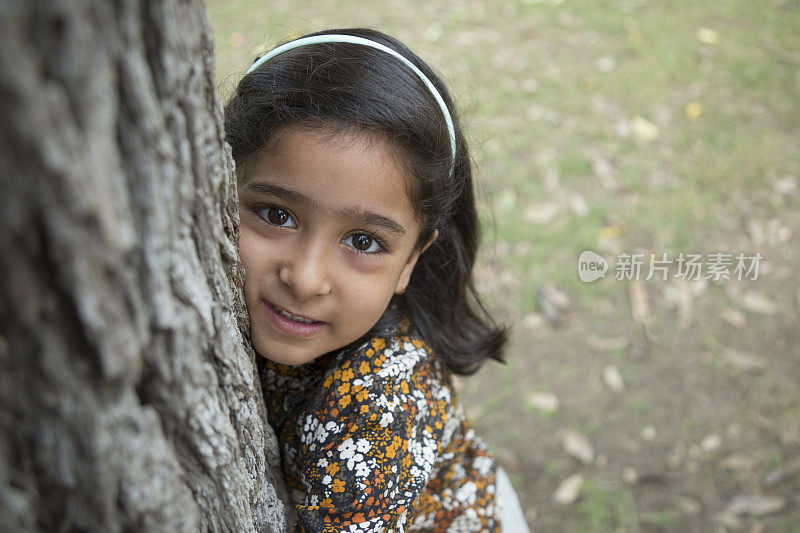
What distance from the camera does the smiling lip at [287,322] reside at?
1.34m

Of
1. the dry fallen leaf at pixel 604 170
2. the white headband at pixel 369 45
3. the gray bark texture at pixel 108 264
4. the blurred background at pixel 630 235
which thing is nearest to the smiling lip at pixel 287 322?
the gray bark texture at pixel 108 264

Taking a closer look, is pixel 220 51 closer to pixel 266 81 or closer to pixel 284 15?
pixel 284 15

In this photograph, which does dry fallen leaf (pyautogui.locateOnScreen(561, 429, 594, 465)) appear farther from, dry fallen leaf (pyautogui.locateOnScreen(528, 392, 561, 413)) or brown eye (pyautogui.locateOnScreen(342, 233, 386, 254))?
brown eye (pyautogui.locateOnScreen(342, 233, 386, 254))

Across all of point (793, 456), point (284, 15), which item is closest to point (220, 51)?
point (284, 15)

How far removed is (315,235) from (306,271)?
0.08 meters

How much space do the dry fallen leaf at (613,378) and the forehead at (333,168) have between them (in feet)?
6.73

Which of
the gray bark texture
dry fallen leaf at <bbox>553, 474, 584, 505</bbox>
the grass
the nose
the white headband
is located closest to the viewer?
the gray bark texture

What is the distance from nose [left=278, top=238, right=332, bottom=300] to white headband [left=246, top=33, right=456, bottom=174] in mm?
467

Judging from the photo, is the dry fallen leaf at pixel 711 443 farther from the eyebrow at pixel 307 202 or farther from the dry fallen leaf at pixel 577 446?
the eyebrow at pixel 307 202

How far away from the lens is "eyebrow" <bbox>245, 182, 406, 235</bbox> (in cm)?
130

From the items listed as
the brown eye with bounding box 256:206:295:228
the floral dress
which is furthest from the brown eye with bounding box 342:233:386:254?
the floral dress

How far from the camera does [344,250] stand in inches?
53.6

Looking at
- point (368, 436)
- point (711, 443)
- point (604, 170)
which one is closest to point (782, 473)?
point (711, 443)

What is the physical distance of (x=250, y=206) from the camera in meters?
1.36
